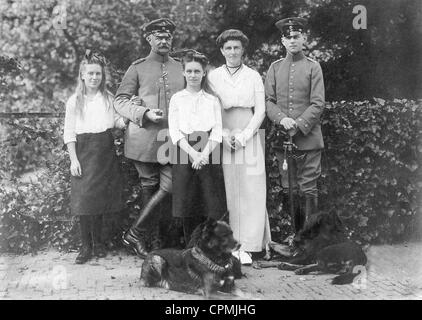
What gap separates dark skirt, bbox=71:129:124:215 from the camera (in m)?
5.57

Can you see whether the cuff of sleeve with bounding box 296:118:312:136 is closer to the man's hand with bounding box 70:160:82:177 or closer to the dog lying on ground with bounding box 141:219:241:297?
the dog lying on ground with bounding box 141:219:241:297

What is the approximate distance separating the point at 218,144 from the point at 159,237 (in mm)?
1175

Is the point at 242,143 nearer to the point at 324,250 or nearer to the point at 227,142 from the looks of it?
the point at 227,142

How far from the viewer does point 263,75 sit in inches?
295

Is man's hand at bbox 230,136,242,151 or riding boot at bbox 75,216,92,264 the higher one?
man's hand at bbox 230,136,242,151

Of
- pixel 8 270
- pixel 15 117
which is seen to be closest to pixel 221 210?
pixel 8 270

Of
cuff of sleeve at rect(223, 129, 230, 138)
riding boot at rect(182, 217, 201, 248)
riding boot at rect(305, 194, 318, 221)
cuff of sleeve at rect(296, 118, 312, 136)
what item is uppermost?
cuff of sleeve at rect(296, 118, 312, 136)

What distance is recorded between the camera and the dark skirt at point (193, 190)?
5320 millimetres

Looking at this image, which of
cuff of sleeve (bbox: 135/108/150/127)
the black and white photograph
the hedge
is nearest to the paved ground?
the black and white photograph

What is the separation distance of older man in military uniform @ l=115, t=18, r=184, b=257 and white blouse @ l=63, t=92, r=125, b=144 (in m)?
0.15

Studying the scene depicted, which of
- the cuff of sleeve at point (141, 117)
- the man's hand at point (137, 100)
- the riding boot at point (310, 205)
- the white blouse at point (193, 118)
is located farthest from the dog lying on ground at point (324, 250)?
the man's hand at point (137, 100)

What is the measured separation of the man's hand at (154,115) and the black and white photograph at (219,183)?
0.07 ft

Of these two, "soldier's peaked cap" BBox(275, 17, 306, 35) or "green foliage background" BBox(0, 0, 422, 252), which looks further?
"green foliage background" BBox(0, 0, 422, 252)

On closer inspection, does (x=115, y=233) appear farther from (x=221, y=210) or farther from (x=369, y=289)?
(x=369, y=289)
